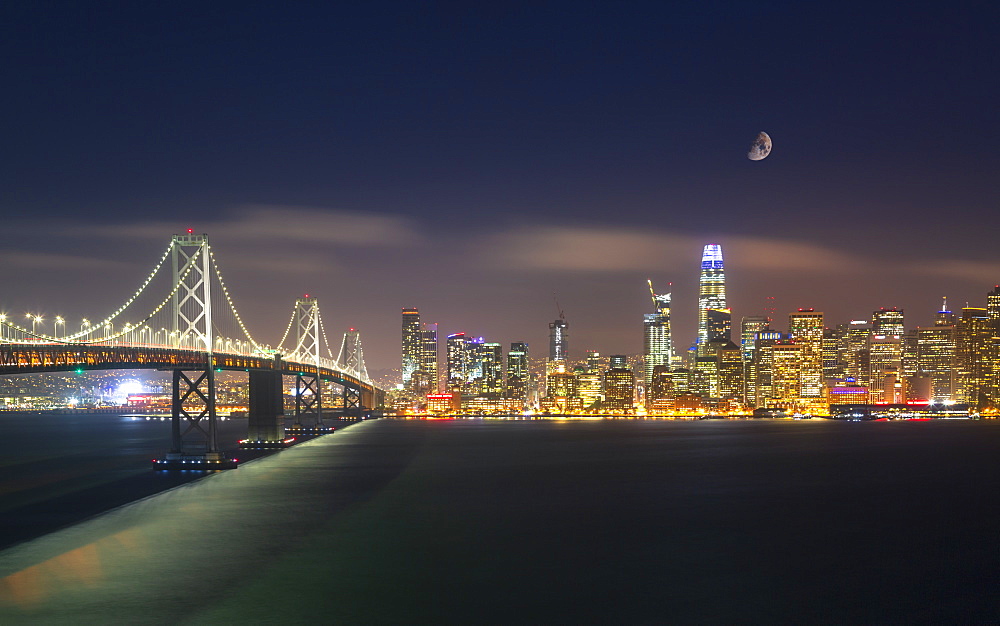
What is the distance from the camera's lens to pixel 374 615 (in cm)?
2662

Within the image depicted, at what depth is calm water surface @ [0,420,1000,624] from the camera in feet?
90.3

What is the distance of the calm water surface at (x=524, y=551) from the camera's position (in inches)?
1084

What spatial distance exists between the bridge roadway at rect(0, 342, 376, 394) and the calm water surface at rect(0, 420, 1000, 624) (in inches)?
286

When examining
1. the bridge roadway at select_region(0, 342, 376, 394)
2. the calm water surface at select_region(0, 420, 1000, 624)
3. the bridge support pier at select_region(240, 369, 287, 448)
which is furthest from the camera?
the bridge support pier at select_region(240, 369, 287, 448)

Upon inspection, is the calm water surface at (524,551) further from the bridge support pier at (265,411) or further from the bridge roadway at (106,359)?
the bridge support pier at (265,411)

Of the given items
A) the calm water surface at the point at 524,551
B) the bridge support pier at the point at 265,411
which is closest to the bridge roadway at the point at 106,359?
the bridge support pier at the point at 265,411

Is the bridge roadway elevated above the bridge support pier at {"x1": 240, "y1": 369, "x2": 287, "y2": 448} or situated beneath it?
elevated above

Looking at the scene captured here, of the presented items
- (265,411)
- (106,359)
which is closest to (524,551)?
(106,359)

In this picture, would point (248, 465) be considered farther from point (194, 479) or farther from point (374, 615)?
point (374, 615)

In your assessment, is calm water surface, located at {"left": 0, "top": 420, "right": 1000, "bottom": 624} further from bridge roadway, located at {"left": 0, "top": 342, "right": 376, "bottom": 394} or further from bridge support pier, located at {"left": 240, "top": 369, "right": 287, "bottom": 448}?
bridge support pier, located at {"left": 240, "top": 369, "right": 287, "bottom": 448}

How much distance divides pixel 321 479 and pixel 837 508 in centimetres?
3036

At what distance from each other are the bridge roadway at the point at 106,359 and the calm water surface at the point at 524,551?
7.27 m

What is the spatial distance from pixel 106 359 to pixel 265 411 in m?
36.7

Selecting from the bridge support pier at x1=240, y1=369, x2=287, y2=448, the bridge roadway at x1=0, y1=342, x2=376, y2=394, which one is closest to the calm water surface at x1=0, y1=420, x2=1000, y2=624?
the bridge roadway at x1=0, y1=342, x2=376, y2=394
